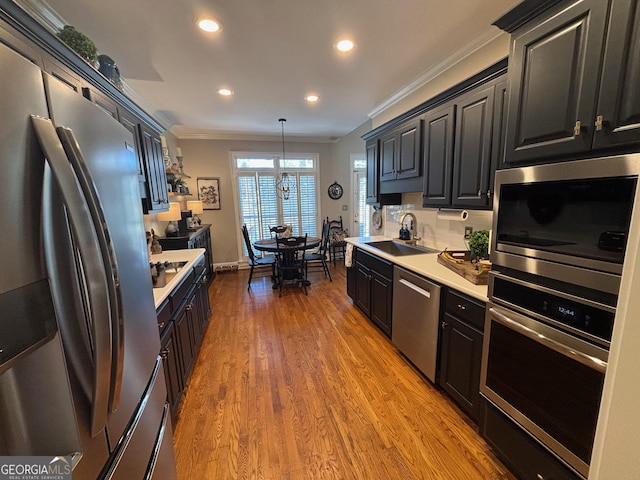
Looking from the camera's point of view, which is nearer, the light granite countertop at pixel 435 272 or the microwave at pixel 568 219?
the microwave at pixel 568 219

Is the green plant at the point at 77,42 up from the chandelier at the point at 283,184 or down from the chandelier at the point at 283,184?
up

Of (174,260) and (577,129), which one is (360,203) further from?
(577,129)

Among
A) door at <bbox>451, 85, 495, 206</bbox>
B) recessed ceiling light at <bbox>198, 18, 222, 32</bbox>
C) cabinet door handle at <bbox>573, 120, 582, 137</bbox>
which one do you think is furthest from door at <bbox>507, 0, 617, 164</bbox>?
recessed ceiling light at <bbox>198, 18, 222, 32</bbox>

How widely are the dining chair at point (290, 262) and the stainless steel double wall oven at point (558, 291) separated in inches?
120

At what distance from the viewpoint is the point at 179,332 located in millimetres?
1988

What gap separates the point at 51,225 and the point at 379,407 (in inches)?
83.1

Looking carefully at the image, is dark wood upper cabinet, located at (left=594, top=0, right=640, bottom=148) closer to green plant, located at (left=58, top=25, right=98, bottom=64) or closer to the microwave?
the microwave

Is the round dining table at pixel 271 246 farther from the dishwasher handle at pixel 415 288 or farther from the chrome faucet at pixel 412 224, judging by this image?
the dishwasher handle at pixel 415 288

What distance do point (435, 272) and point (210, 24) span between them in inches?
96.3

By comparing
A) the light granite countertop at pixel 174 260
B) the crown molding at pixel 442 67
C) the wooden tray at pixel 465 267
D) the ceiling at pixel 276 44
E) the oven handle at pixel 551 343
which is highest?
the ceiling at pixel 276 44

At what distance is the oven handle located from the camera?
1003 millimetres

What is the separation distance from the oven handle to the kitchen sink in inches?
51.6

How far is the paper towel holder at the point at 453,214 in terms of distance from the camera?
235 cm

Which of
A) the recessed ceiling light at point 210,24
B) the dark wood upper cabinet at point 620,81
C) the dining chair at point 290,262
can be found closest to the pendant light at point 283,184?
the dining chair at point 290,262
